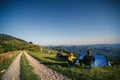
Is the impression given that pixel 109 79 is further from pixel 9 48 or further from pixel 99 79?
pixel 9 48

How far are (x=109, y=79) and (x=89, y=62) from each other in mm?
4247

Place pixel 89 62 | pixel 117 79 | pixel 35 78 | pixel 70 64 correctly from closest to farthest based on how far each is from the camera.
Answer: pixel 117 79 < pixel 35 78 < pixel 89 62 < pixel 70 64

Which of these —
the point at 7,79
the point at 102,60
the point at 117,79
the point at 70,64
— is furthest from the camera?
the point at 102,60

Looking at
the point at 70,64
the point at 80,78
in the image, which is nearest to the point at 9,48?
the point at 70,64

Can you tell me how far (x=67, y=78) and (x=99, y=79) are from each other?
2507mm

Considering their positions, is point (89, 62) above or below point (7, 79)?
above

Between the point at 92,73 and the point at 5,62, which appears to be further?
the point at 5,62

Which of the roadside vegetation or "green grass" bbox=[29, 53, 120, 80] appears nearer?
"green grass" bbox=[29, 53, 120, 80]

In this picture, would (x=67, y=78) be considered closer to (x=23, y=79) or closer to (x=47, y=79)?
(x=47, y=79)

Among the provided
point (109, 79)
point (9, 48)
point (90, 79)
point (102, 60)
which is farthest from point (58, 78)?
point (9, 48)

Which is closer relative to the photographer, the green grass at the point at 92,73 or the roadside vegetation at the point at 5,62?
the green grass at the point at 92,73

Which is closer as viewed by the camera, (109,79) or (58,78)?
(109,79)

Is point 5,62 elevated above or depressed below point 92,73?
below

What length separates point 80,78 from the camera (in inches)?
407
